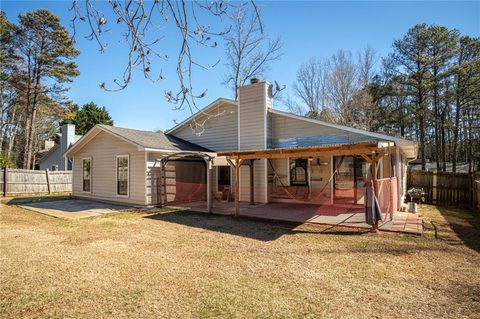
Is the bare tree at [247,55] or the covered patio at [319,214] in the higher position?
the bare tree at [247,55]

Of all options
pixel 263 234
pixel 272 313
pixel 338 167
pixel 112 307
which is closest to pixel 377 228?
pixel 263 234

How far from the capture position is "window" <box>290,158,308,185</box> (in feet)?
37.8

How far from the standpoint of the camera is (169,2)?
242cm

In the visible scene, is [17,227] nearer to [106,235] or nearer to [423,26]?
[106,235]

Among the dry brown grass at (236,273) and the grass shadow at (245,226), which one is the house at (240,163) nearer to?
the grass shadow at (245,226)

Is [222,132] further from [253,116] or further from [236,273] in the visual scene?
[236,273]

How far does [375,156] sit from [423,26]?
838 inches

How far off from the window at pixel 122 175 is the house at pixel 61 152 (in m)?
12.1

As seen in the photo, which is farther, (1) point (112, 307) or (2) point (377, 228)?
(2) point (377, 228)

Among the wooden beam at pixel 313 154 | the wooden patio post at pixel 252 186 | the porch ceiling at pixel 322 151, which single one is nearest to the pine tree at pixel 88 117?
the wooden patio post at pixel 252 186

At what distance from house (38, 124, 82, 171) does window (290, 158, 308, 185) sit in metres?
18.1

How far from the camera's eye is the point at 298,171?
1163 centimetres

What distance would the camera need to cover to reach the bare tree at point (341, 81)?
75.8 feet

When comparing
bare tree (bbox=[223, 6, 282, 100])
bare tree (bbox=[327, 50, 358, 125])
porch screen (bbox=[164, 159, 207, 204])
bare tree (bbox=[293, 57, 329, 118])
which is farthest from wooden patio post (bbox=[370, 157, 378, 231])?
bare tree (bbox=[293, 57, 329, 118])
